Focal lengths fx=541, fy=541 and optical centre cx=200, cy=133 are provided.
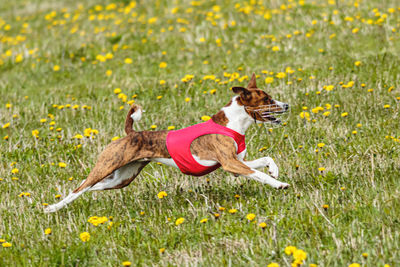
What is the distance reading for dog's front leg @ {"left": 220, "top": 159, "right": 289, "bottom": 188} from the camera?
4.14m

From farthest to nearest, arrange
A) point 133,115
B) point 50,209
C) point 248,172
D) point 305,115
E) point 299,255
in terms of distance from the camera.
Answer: point 305,115
point 50,209
point 133,115
point 248,172
point 299,255

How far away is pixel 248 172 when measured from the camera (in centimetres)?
418

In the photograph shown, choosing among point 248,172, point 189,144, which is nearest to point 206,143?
point 189,144

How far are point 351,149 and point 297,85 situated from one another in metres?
2.04

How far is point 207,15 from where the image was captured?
1049cm

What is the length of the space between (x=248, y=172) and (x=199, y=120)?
2.50 meters

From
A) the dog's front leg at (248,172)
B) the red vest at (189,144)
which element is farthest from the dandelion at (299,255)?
the red vest at (189,144)

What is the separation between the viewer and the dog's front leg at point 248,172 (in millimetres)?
4141

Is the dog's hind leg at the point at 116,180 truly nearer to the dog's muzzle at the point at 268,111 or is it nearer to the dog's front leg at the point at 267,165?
the dog's front leg at the point at 267,165

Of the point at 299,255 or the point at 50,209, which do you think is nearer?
the point at 299,255

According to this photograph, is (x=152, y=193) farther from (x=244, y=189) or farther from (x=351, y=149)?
(x=351, y=149)

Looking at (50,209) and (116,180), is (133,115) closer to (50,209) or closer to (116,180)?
(116,180)

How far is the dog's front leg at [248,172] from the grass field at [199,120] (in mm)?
180

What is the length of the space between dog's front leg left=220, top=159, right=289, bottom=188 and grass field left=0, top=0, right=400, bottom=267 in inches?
7.1
